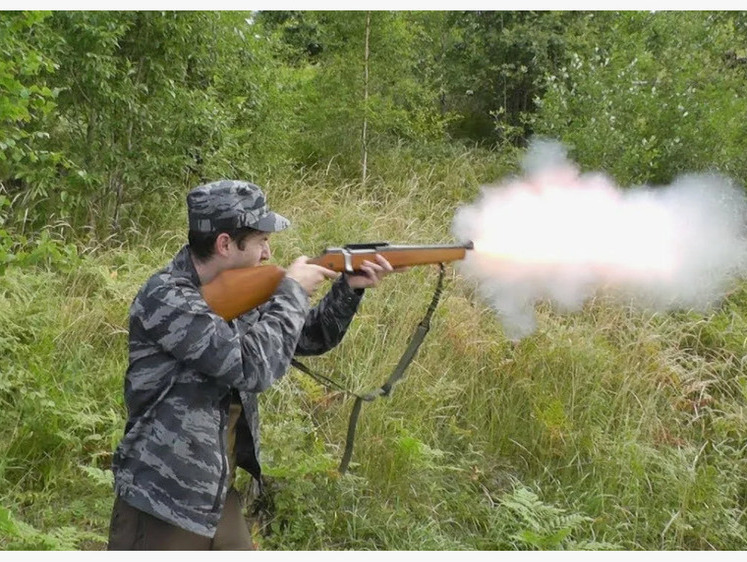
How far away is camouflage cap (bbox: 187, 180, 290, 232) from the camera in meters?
2.76

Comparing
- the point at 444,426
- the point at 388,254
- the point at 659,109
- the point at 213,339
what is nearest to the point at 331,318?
the point at 388,254

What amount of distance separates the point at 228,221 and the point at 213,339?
17.0 inches

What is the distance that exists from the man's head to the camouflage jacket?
13 cm

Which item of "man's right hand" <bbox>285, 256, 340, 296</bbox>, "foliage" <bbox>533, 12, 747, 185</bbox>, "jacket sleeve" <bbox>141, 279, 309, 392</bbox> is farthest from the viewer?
"foliage" <bbox>533, 12, 747, 185</bbox>

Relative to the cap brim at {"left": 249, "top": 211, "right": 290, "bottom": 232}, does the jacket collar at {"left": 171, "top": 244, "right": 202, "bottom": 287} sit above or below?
below

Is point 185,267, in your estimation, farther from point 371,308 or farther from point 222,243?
point 371,308

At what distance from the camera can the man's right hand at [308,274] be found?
3027mm

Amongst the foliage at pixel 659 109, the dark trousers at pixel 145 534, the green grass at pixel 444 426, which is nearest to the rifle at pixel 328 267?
the dark trousers at pixel 145 534

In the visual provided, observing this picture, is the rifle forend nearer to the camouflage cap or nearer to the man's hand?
the man's hand

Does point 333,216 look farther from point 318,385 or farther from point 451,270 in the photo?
point 318,385

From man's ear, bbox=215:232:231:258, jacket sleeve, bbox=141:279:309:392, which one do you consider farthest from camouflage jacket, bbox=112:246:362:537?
man's ear, bbox=215:232:231:258

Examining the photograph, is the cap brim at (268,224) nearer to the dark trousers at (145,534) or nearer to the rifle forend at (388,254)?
the rifle forend at (388,254)

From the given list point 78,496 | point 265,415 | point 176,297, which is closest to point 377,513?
point 265,415

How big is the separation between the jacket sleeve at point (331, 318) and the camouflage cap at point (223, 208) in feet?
2.02
